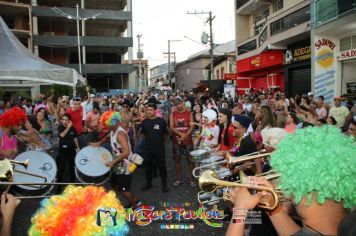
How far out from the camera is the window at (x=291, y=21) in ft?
55.9

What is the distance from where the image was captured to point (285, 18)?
19.0 meters

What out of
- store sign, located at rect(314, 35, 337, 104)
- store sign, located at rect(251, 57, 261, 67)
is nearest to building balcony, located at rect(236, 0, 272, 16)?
store sign, located at rect(251, 57, 261, 67)

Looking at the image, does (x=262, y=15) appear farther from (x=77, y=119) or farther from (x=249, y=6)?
(x=77, y=119)

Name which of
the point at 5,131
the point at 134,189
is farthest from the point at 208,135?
the point at 5,131

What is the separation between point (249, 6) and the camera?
1044 inches

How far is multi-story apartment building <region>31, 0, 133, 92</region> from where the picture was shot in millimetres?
39156

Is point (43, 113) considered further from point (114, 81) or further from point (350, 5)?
point (114, 81)

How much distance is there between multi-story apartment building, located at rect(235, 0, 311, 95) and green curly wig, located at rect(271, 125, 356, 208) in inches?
633

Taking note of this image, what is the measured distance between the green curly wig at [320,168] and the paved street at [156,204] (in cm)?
322

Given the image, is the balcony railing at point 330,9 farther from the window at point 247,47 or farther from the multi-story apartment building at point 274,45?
the window at point 247,47

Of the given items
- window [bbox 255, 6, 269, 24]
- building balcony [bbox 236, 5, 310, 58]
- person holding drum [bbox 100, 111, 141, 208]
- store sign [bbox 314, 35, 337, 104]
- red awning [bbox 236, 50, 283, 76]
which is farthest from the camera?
window [bbox 255, 6, 269, 24]

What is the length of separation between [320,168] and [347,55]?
1429 cm

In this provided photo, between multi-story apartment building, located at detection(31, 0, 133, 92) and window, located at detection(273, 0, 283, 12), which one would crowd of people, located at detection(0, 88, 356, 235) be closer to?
window, located at detection(273, 0, 283, 12)

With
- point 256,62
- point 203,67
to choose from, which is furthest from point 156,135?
Result: point 203,67
